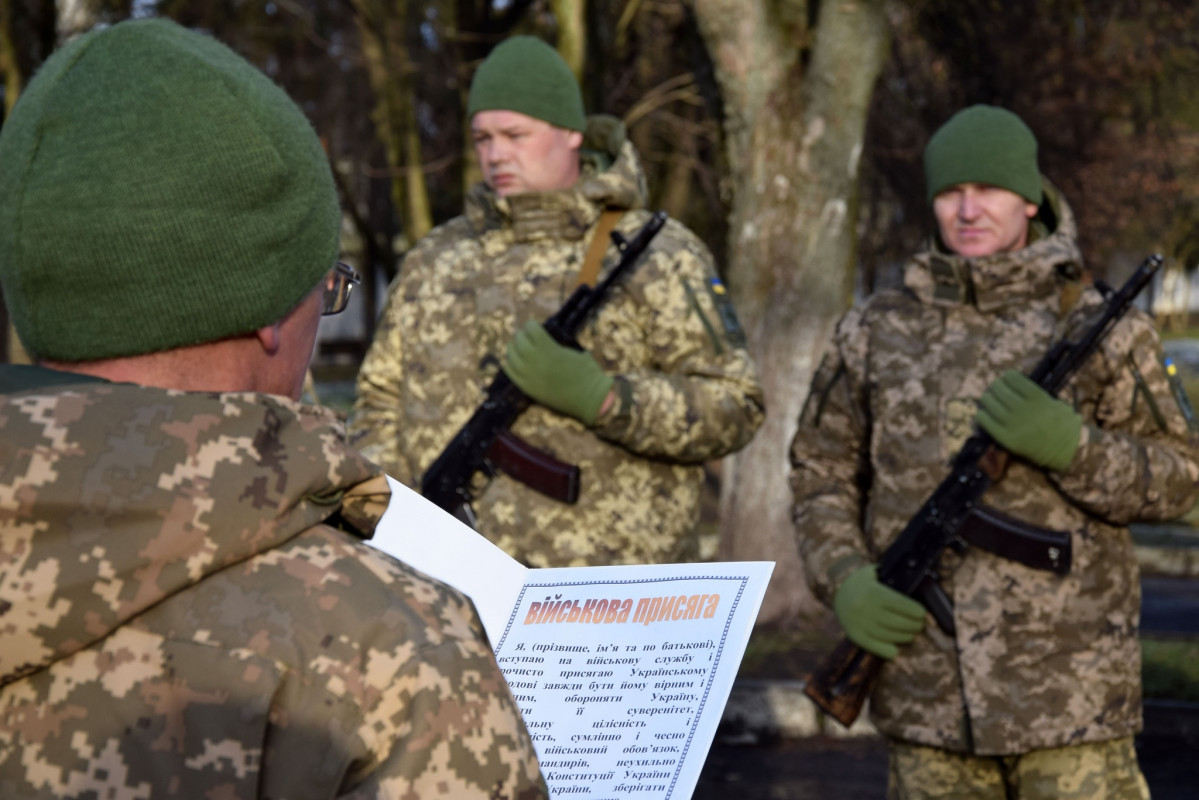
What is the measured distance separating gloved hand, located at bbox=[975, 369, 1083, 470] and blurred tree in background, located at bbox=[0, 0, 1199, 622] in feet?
12.4

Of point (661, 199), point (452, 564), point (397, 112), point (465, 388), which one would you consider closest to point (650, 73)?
point (661, 199)

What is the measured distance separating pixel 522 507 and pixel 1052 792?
4.74 ft

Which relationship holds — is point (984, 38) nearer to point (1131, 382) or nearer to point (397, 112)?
point (397, 112)

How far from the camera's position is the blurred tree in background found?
7.29m

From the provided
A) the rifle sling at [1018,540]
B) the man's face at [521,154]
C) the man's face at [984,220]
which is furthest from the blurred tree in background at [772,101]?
the rifle sling at [1018,540]

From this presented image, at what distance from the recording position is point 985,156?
3584 mm

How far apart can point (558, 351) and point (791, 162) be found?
3.94m

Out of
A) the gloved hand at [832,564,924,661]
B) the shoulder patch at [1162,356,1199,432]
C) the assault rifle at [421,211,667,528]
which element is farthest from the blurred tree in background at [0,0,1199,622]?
the shoulder patch at [1162,356,1199,432]

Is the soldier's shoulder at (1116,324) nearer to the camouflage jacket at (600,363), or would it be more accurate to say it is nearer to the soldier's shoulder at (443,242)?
the camouflage jacket at (600,363)

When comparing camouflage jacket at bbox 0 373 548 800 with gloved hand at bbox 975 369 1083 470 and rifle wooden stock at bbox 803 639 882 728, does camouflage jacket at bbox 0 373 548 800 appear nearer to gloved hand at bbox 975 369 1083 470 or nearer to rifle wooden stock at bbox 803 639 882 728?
gloved hand at bbox 975 369 1083 470

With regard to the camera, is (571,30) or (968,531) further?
(571,30)

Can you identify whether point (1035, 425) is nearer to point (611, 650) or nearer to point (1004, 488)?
point (1004, 488)

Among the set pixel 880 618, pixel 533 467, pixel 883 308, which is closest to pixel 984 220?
pixel 883 308

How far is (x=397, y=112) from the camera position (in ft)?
47.9
